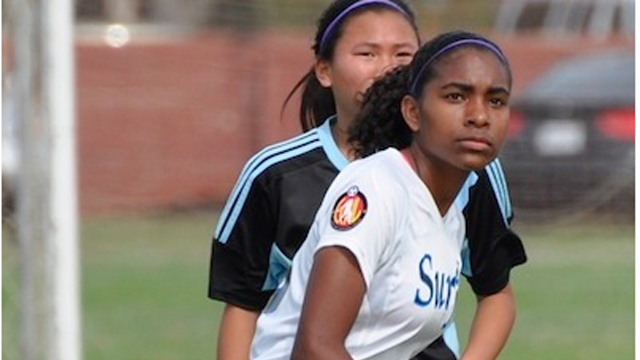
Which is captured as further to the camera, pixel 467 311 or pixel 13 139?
pixel 467 311

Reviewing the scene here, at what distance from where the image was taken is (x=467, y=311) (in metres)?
9.75

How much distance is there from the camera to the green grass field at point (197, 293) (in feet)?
28.6

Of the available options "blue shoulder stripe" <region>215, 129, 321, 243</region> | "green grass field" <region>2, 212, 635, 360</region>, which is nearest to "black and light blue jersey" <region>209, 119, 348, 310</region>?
"blue shoulder stripe" <region>215, 129, 321, 243</region>

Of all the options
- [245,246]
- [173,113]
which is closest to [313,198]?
[245,246]

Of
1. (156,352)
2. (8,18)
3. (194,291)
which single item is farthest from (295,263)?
(194,291)

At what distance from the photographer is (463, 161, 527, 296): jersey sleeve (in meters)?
3.92

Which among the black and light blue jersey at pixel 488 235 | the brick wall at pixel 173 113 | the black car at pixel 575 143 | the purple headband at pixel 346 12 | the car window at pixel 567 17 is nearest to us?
the black and light blue jersey at pixel 488 235

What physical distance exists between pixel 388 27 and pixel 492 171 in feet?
1.28

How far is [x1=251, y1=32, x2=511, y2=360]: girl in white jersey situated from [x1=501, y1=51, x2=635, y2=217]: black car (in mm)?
10985

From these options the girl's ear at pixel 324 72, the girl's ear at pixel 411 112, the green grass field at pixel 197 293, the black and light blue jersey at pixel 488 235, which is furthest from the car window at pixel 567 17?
the girl's ear at pixel 411 112

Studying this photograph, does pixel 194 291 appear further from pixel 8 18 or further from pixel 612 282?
pixel 8 18

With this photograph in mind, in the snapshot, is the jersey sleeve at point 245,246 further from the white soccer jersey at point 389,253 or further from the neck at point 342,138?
the white soccer jersey at point 389,253

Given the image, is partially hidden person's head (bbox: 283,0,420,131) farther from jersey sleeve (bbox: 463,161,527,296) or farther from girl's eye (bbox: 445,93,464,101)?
girl's eye (bbox: 445,93,464,101)

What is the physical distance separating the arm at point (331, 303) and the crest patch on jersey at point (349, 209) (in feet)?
0.16
